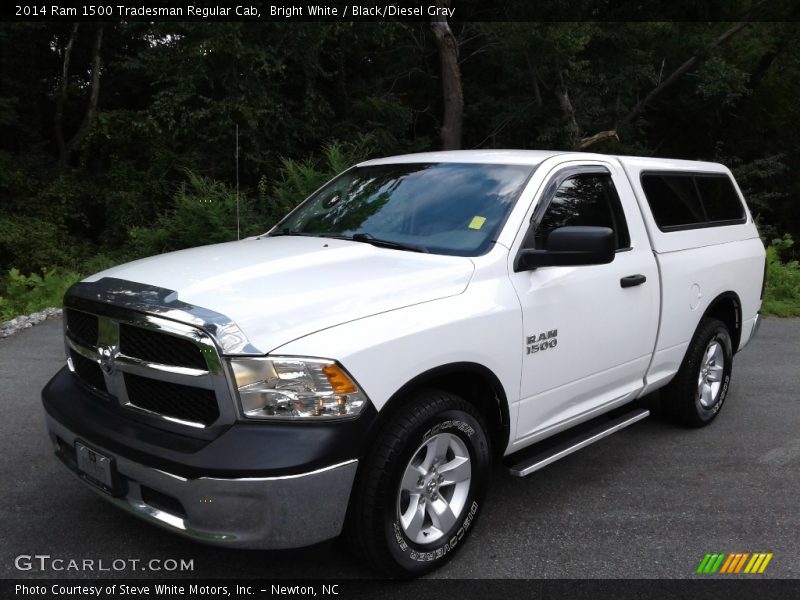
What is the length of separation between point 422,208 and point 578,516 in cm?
183

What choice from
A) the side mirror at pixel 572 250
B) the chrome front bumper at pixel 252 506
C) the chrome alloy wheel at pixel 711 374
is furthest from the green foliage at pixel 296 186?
the chrome front bumper at pixel 252 506

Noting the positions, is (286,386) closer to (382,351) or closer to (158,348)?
(382,351)

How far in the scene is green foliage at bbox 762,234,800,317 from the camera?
9.72 metres

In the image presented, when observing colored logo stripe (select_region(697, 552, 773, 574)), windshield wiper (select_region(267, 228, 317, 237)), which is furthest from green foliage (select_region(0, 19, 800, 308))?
colored logo stripe (select_region(697, 552, 773, 574))

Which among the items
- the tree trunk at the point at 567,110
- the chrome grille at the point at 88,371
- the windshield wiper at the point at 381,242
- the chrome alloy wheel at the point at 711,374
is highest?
the tree trunk at the point at 567,110

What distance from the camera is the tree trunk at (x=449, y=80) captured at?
1700 cm

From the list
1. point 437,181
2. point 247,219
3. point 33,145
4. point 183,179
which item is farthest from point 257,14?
point 437,181

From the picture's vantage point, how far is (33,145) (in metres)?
19.2

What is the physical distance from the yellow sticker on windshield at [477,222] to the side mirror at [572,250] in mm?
288

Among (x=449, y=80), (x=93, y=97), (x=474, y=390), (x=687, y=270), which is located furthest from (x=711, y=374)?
(x=93, y=97)

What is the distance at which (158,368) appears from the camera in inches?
109

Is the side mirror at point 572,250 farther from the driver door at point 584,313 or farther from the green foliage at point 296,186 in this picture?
the green foliage at point 296,186

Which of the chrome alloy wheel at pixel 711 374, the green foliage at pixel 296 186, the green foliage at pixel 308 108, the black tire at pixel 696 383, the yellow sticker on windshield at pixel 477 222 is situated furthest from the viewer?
the green foliage at pixel 308 108

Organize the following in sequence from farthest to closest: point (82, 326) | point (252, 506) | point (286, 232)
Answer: point (286, 232) → point (82, 326) → point (252, 506)
